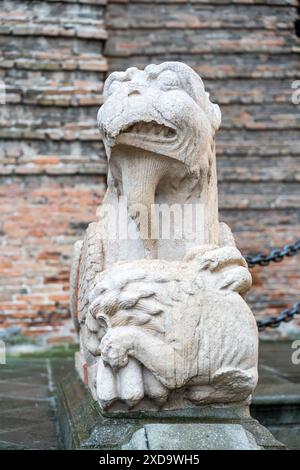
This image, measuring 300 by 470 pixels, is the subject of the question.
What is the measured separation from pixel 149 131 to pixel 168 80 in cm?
32

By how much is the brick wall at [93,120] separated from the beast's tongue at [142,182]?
3.43m

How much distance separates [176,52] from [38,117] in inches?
73.0

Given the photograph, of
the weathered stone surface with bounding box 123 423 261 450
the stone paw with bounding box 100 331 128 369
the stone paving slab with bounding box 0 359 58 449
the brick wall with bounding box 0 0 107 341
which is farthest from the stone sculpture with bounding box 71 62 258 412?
the brick wall with bounding box 0 0 107 341

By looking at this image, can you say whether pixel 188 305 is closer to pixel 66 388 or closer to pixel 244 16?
pixel 66 388

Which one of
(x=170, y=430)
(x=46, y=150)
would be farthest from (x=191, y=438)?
(x=46, y=150)

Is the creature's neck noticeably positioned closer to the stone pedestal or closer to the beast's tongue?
the beast's tongue

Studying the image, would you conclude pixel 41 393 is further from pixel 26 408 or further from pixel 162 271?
pixel 162 271

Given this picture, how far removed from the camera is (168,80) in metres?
3.32

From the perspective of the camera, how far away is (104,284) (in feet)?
9.84

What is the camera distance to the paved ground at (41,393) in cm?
353

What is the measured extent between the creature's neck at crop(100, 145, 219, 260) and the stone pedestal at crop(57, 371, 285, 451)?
0.79 meters

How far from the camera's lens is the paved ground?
3.53 metres

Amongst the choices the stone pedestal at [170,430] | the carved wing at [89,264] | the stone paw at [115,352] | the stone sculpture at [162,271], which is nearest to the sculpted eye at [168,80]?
the stone sculpture at [162,271]

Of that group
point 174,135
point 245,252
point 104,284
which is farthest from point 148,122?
point 245,252
